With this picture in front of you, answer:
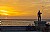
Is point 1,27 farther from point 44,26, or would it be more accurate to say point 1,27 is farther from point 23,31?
point 44,26

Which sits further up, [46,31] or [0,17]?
[0,17]

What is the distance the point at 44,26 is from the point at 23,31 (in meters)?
1.16

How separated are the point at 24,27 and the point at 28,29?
243mm

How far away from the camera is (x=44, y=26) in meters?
8.98

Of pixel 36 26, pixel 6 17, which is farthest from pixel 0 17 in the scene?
pixel 36 26

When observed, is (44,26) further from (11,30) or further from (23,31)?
(11,30)

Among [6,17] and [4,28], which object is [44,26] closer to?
[4,28]

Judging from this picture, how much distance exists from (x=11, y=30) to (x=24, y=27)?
71cm

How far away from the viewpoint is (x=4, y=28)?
8.89 meters

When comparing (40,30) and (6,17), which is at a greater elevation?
(6,17)

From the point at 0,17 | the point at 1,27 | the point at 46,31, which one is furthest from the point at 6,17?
the point at 46,31

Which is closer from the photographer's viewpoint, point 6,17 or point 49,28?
point 49,28

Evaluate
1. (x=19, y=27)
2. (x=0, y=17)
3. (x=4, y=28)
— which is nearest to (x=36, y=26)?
(x=19, y=27)

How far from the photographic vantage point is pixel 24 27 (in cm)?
893
